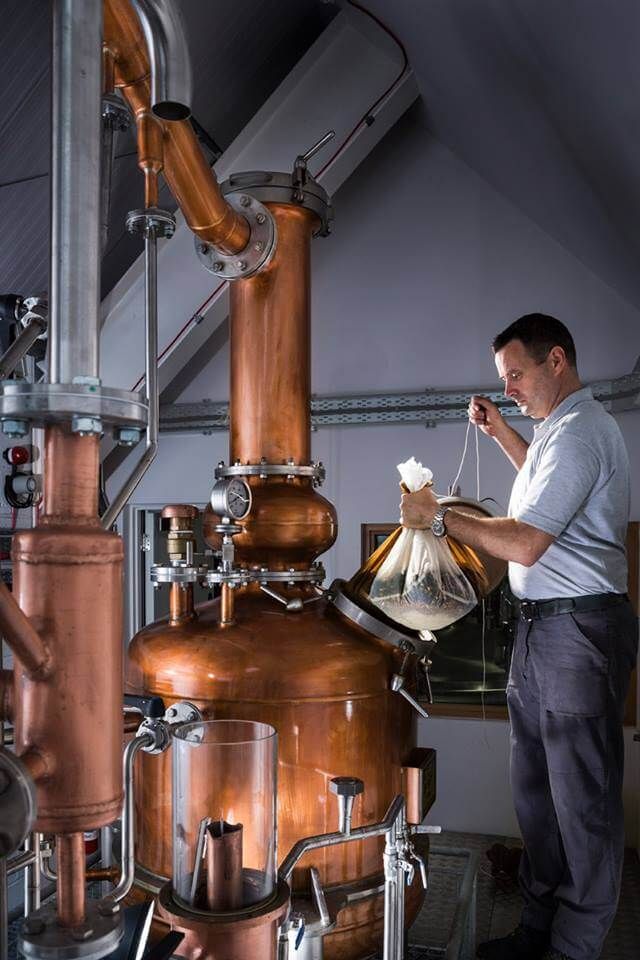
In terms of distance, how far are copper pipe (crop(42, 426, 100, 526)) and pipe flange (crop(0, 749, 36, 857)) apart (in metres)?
0.23

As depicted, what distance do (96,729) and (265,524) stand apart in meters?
1.05

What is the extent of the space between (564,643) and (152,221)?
4.45 feet

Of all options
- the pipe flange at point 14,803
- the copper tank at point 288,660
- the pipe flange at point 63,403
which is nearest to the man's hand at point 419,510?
the copper tank at point 288,660

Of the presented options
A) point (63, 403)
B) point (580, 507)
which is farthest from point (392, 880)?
point (63, 403)

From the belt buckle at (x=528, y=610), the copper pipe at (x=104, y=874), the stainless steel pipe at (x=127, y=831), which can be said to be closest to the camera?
the stainless steel pipe at (x=127, y=831)

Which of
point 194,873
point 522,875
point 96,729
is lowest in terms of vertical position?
point 522,875

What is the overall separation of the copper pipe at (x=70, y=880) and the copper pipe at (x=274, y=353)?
116cm

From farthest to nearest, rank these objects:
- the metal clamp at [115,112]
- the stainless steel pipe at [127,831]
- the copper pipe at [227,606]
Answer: the copper pipe at [227,606]
the metal clamp at [115,112]
the stainless steel pipe at [127,831]

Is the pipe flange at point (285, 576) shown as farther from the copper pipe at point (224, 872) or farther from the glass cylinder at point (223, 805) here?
the copper pipe at point (224, 872)

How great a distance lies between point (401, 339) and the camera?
132 inches

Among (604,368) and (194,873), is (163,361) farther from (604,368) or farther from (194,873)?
(194,873)

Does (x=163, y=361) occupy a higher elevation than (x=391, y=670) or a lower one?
higher

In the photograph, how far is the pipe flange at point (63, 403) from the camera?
2.39ft

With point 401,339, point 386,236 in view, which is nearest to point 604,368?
point 401,339
